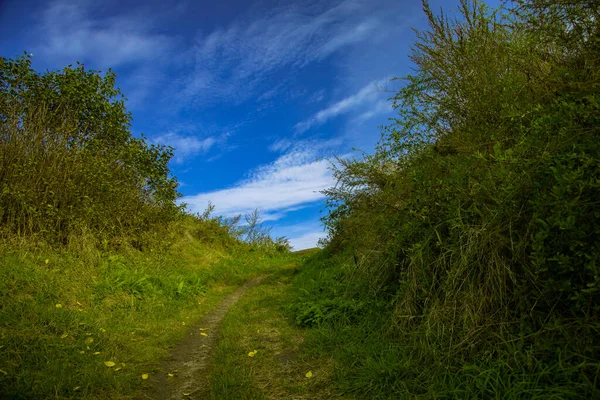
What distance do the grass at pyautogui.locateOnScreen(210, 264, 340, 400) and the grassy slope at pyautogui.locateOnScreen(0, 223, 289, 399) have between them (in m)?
1.13

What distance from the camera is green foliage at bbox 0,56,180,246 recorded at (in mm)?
8094

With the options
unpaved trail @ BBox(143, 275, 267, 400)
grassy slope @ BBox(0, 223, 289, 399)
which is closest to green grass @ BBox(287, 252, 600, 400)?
unpaved trail @ BBox(143, 275, 267, 400)

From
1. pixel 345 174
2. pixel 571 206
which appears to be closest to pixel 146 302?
pixel 345 174

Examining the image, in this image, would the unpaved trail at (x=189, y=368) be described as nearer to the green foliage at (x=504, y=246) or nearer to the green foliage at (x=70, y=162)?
the green foliage at (x=504, y=246)

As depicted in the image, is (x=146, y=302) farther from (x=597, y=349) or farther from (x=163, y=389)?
(x=597, y=349)

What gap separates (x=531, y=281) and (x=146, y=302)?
7.56 meters

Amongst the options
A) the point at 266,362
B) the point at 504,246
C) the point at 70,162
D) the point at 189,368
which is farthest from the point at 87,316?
the point at 504,246

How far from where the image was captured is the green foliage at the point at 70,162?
8.09 meters

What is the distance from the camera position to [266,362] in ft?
15.8

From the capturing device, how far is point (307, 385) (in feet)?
13.2

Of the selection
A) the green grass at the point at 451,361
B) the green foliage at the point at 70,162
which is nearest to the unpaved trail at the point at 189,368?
the green grass at the point at 451,361

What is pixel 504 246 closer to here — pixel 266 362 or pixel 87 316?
pixel 266 362

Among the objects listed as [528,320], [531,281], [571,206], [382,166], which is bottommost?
[528,320]

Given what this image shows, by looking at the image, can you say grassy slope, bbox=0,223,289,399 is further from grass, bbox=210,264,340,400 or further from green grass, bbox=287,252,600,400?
green grass, bbox=287,252,600,400
